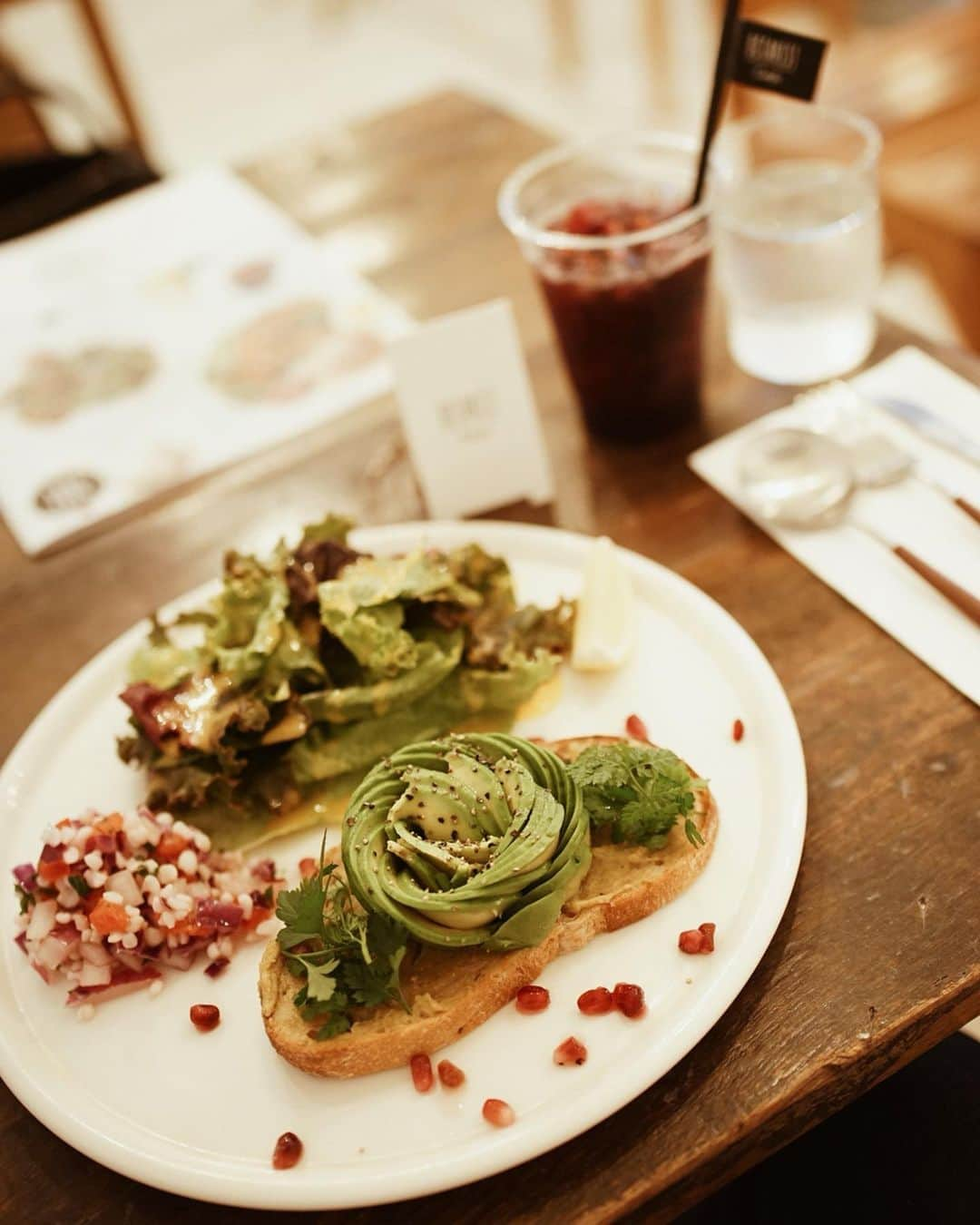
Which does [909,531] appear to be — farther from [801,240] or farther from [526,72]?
[526,72]

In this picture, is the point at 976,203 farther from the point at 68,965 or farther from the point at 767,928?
the point at 68,965

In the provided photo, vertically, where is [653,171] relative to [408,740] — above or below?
above

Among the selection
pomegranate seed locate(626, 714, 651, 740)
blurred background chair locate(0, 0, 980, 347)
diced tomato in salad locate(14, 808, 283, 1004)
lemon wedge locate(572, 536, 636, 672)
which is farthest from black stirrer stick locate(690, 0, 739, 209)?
blurred background chair locate(0, 0, 980, 347)

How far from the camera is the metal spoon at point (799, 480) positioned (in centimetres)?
169

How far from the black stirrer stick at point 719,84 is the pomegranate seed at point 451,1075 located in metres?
1.28

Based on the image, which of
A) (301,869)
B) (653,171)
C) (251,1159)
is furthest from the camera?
(653,171)

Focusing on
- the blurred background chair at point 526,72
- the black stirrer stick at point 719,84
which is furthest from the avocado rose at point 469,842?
the blurred background chair at point 526,72

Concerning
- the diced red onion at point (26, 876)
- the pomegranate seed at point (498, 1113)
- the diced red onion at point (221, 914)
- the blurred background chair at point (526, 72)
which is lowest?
the blurred background chair at point (526, 72)

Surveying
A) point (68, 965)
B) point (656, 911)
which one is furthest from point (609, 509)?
point (68, 965)

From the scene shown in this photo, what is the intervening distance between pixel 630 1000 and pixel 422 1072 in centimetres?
22

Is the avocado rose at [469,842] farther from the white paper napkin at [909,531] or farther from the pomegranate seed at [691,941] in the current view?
the white paper napkin at [909,531]

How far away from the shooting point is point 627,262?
1.75m

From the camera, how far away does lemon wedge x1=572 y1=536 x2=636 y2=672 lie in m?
1.54

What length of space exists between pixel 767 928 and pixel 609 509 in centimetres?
83
